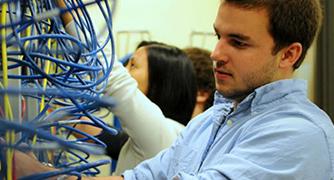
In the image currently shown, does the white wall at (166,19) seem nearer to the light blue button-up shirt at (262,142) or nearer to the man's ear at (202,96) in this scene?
the man's ear at (202,96)

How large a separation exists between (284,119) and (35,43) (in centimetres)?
53

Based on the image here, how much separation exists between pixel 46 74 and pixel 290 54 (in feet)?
2.14

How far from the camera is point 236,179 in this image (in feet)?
2.97

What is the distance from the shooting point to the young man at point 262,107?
919 mm

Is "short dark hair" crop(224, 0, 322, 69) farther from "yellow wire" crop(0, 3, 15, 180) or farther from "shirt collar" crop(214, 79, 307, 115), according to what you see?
"yellow wire" crop(0, 3, 15, 180)

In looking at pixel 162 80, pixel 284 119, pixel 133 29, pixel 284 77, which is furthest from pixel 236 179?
pixel 133 29

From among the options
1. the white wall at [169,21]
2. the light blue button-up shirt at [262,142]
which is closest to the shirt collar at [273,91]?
the light blue button-up shirt at [262,142]

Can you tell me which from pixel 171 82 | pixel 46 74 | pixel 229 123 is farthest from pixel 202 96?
pixel 46 74

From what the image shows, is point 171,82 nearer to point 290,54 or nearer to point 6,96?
point 290,54

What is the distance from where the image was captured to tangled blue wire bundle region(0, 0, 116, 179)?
42 centimetres

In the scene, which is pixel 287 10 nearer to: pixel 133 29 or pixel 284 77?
pixel 284 77

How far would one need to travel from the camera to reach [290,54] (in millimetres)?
1069

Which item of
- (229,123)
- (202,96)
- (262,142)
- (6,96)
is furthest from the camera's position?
(202,96)

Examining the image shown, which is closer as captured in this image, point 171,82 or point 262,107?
point 262,107
